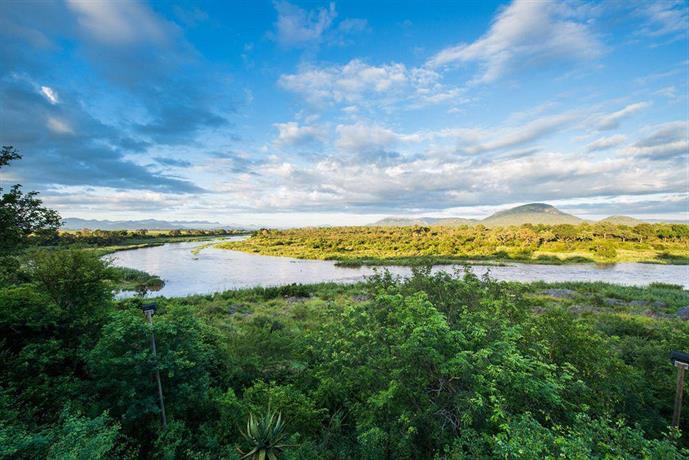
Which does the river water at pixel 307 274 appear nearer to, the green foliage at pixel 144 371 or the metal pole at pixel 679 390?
the green foliage at pixel 144 371

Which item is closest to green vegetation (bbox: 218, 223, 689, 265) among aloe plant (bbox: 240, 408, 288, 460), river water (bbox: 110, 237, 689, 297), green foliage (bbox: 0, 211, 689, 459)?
river water (bbox: 110, 237, 689, 297)

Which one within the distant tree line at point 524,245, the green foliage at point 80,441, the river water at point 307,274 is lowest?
the river water at point 307,274

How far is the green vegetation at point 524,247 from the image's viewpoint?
63000 mm

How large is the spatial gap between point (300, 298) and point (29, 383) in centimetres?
2339

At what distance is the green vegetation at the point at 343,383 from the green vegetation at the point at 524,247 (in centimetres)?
4858

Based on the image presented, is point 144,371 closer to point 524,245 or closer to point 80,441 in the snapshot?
point 80,441

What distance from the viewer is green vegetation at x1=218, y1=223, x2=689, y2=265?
63000 millimetres

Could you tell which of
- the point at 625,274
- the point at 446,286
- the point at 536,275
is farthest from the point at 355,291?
the point at 625,274

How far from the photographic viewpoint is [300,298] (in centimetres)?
2984

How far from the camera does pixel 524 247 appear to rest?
74.6m

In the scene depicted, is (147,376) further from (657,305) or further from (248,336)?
(657,305)

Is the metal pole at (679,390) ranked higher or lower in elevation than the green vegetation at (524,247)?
higher

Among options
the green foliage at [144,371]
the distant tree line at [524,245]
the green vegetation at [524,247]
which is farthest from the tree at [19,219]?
the distant tree line at [524,245]

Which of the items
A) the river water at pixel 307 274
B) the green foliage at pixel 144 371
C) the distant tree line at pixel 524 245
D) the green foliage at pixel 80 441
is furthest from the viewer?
the distant tree line at pixel 524 245
